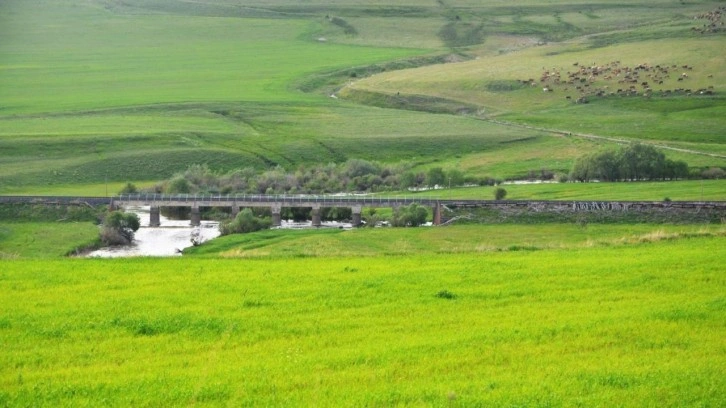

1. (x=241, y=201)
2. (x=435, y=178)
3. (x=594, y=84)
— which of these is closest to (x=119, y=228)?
(x=241, y=201)

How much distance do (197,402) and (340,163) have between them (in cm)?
8664

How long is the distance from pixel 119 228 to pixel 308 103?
69376mm

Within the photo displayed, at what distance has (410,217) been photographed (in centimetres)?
7238

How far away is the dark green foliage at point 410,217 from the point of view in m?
72.2

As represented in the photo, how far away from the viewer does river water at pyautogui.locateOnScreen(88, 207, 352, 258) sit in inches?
2618

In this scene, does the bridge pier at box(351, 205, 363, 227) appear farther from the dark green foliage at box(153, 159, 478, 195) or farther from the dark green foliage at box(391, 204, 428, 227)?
the dark green foliage at box(153, 159, 478, 195)

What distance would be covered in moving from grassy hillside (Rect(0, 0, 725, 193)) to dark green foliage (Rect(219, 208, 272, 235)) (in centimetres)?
2459

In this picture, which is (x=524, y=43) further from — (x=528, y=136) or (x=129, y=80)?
(x=528, y=136)

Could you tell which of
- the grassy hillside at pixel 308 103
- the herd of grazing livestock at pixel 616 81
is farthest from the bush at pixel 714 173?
the herd of grazing livestock at pixel 616 81

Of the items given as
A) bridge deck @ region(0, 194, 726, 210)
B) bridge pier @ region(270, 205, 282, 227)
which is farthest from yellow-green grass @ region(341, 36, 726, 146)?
bridge pier @ region(270, 205, 282, 227)

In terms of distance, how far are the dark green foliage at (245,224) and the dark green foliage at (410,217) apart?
324 inches

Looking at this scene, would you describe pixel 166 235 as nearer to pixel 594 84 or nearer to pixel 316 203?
pixel 316 203

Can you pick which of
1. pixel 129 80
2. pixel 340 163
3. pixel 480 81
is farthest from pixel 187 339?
pixel 129 80

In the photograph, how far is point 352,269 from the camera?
119 feet
